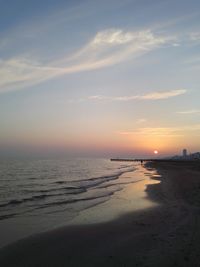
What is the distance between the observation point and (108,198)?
→ 23.7 m

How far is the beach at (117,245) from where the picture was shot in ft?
28.3

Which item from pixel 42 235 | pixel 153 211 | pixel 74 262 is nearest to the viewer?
pixel 74 262

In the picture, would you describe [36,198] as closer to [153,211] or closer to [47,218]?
[47,218]

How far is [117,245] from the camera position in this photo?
34.5ft

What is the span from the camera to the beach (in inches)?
340

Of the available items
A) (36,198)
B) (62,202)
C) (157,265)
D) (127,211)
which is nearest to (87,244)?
(157,265)

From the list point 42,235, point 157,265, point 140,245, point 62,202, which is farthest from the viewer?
point 62,202

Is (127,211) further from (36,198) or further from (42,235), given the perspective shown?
(36,198)

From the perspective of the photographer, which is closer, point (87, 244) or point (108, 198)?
point (87, 244)

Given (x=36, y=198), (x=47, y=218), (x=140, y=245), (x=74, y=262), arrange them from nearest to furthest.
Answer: (x=74, y=262), (x=140, y=245), (x=47, y=218), (x=36, y=198)

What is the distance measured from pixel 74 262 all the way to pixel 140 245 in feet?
8.34

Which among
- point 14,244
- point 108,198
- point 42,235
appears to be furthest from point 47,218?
point 108,198

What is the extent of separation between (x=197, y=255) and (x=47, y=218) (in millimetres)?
9266

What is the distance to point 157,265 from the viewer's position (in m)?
7.97
